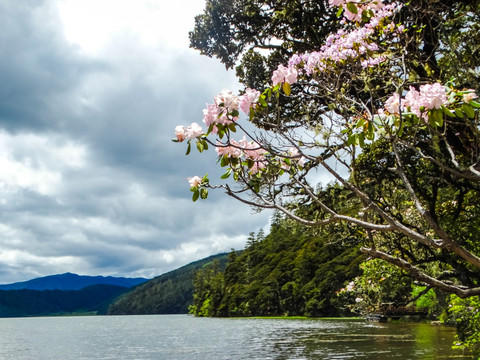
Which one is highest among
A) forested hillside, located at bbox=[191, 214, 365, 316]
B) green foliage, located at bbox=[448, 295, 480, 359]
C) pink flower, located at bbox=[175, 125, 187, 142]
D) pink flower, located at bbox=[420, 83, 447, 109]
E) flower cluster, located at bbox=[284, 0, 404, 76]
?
forested hillside, located at bbox=[191, 214, 365, 316]

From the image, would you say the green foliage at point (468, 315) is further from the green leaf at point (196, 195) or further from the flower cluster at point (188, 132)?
the flower cluster at point (188, 132)

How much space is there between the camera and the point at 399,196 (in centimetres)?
1398

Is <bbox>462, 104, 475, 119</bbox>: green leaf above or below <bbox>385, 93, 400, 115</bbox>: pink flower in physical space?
below

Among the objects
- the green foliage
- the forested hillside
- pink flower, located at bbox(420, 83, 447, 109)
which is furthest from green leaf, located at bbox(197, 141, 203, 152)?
the forested hillside

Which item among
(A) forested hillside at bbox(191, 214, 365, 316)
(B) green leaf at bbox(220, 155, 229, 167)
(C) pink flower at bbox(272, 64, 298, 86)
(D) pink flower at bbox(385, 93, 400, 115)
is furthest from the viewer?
(A) forested hillside at bbox(191, 214, 365, 316)

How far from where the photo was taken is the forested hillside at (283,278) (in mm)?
80938

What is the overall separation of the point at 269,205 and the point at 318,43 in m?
6.38

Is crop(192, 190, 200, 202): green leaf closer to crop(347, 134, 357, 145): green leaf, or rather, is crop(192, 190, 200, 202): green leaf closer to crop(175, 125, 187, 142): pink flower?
crop(175, 125, 187, 142): pink flower

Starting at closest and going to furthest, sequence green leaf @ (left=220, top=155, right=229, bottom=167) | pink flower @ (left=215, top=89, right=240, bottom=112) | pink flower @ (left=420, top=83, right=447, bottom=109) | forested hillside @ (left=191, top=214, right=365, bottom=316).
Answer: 1. pink flower @ (left=420, top=83, right=447, bottom=109)
2. pink flower @ (left=215, top=89, right=240, bottom=112)
3. green leaf @ (left=220, top=155, right=229, bottom=167)
4. forested hillside @ (left=191, top=214, right=365, bottom=316)

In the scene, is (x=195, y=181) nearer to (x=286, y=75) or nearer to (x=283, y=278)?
(x=286, y=75)

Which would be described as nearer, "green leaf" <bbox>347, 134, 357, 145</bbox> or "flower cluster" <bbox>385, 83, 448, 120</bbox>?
"flower cluster" <bbox>385, 83, 448, 120</bbox>

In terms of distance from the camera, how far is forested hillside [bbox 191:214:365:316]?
266 feet

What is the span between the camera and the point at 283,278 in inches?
3841

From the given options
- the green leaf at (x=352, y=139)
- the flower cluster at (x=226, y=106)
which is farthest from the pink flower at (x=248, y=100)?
the green leaf at (x=352, y=139)
